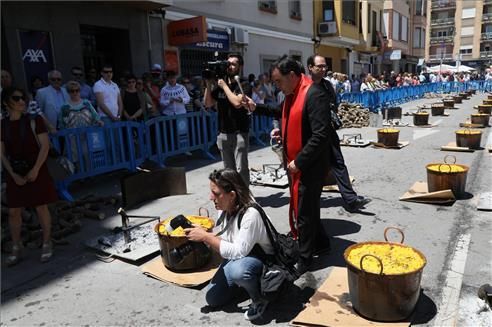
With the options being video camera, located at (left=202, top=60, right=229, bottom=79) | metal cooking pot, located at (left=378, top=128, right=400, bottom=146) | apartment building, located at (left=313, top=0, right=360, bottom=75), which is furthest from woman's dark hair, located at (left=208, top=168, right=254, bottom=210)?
apartment building, located at (left=313, top=0, right=360, bottom=75)

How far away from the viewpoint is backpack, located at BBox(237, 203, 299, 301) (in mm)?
3029

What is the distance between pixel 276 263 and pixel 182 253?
3.22ft

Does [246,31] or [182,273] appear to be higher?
[246,31]

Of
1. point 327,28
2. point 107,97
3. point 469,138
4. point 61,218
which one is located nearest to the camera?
point 61,218

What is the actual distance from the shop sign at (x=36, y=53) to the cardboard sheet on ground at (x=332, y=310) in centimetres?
843

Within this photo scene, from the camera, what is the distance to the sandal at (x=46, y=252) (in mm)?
4363

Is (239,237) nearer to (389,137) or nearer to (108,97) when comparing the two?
(108,97)

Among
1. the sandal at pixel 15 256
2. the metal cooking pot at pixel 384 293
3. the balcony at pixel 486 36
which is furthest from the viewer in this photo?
the balcony at pixel 486 36

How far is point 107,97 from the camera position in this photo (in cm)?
761

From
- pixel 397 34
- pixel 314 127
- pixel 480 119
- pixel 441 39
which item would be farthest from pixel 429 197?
pixel 441 39

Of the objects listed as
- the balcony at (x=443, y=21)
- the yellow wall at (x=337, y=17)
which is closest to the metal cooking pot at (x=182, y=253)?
the yellow wall at (x=337, y=17)

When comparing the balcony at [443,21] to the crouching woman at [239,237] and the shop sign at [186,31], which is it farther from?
Result: the crouching woman at [239,237]

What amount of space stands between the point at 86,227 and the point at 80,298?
6.21ft

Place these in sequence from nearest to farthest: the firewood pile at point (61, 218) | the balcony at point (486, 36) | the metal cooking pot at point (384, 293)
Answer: the metal cooking pot at point (384, 293) < the firewood pile at point (61, 218) < the balcony at point (486, 36)
